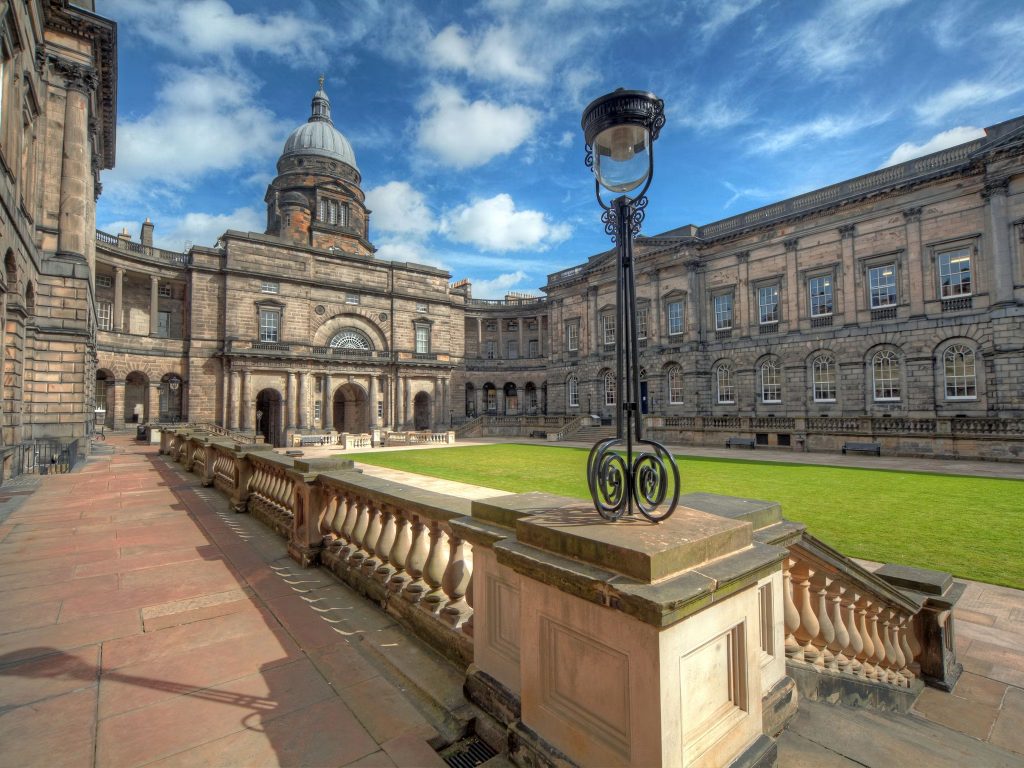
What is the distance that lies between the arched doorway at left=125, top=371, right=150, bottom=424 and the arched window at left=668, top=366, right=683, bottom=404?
114 feet

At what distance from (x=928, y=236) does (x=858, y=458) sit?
42.3ft

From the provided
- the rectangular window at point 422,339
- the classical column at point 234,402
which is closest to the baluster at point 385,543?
the classical column at point 234,402

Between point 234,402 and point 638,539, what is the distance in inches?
1403

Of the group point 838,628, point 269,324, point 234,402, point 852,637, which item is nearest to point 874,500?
point 852,637

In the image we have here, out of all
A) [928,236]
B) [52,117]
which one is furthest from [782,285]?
[52,117]

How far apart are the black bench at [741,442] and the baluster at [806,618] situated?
21995 mm

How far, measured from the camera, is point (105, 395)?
99.9ft

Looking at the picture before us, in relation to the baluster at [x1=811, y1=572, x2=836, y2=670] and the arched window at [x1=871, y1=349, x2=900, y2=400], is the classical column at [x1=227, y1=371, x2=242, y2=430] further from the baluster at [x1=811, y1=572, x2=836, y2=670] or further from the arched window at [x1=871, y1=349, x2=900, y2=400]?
the arched window at [x1=871, y1=349, x2=900, y2=400]

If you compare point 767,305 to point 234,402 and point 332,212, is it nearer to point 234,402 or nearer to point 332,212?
point 234,402

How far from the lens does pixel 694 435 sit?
87.9ft

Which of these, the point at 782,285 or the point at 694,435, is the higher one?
the point at 782,285

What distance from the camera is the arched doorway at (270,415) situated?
1345 inches

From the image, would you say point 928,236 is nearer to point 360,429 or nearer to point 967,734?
point 967,734

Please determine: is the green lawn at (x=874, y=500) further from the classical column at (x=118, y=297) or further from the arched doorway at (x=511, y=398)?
the arched doorway at (x=511, y=398)
